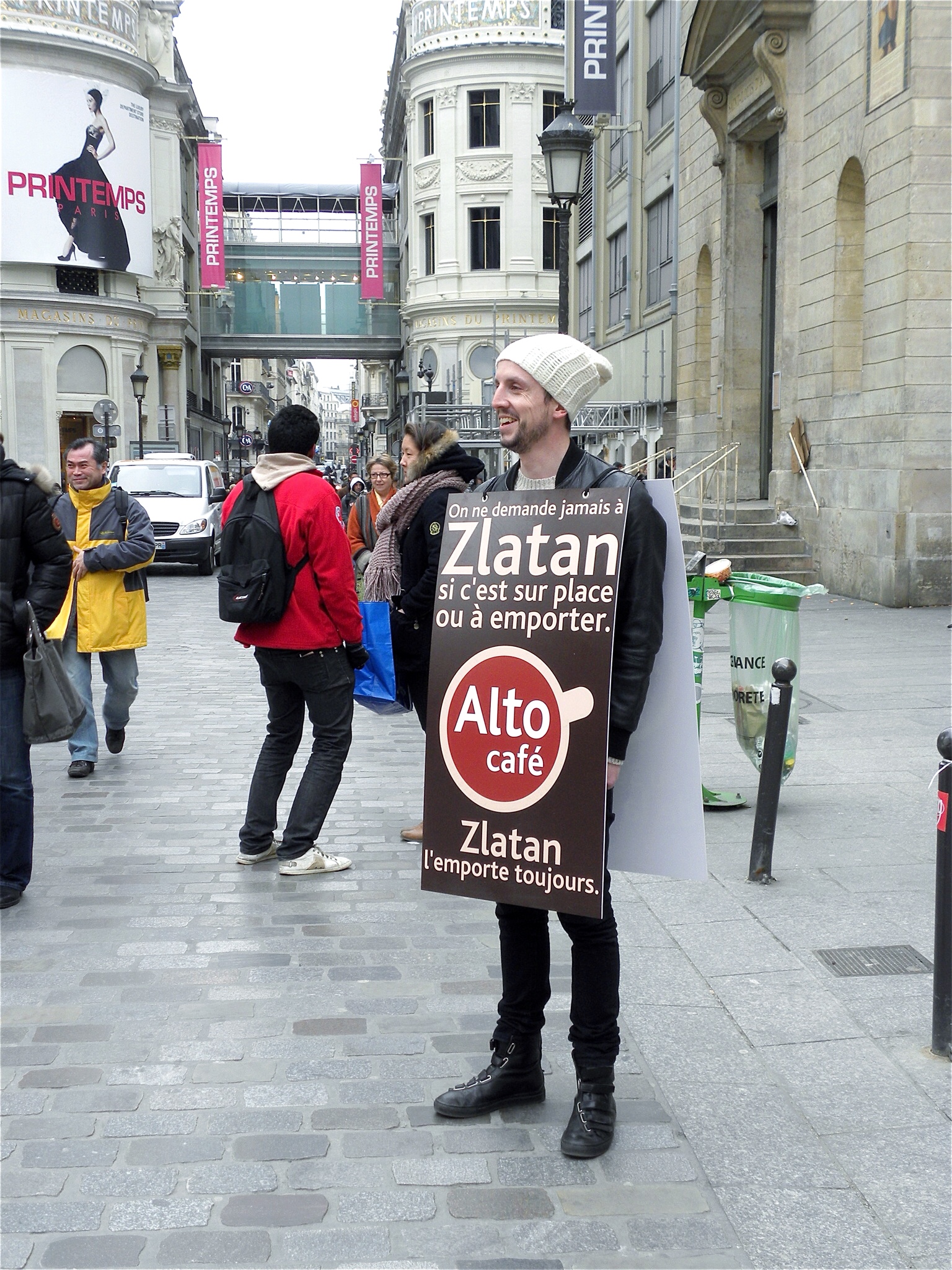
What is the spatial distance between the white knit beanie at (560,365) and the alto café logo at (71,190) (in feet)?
163

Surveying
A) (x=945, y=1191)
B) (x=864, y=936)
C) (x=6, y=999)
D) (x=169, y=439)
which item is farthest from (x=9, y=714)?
(x=169, y=439)

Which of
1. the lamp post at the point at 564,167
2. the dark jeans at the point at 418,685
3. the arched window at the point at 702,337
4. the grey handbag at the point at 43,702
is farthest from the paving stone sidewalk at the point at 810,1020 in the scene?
the arched window at the point at 702,337

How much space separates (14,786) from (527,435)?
9.85 ft

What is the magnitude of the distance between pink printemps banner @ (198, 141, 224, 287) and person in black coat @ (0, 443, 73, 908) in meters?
52.3

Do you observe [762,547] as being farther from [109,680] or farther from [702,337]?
[109,680]

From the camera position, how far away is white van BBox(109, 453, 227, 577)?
22.7 m

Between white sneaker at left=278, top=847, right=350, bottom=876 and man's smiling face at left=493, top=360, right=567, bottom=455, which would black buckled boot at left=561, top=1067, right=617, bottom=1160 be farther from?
white sneaker at left=278, top=847, right=350, bottom=876

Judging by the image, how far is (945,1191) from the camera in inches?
123

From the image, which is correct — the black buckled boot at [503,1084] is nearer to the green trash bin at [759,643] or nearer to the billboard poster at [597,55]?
the green trash bin at [759,643]

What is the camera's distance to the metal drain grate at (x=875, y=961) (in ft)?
14.7

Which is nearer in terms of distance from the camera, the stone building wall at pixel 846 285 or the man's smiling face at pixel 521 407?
the man's smiling face at pixel 521 407

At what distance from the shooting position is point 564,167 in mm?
12312

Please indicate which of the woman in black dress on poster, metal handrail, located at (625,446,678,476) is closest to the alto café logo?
the woman in black dress on poster

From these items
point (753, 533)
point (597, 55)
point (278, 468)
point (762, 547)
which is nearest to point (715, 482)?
point (753, 533)
